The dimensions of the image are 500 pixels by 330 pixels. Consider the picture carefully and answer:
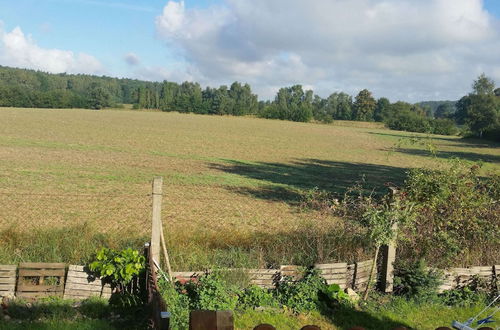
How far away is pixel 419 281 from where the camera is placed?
22.0ft

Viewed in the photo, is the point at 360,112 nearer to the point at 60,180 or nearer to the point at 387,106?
the point at 387,106

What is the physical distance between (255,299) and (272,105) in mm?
124790

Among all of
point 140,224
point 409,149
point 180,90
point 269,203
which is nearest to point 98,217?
point 140,224

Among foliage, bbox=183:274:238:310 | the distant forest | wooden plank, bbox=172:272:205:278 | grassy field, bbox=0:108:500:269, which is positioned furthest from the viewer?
the distant forest

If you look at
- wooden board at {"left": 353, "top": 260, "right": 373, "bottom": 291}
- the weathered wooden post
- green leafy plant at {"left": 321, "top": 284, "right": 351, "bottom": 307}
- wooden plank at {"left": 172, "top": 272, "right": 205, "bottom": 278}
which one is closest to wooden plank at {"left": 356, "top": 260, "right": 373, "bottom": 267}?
wooden board at {"left": 353, "top": 260, "right": 373, "bottom": 291}

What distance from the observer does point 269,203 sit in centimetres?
1609

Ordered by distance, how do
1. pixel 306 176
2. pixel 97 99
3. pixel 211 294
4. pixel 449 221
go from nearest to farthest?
pixel 211 294
pixel 449 221
pixel 306 176
pixel 97 99

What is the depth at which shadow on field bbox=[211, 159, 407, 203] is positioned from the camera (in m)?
18.8

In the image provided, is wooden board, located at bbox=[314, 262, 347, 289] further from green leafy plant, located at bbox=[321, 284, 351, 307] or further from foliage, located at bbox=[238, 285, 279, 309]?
foliage, located at bbox=[238, 285, 279, 309]

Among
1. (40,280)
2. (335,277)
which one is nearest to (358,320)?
(335,277)

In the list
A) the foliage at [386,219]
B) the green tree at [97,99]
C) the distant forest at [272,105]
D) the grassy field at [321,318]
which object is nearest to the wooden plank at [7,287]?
the grassy field at [321,318]

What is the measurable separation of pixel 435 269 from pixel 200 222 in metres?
7.36

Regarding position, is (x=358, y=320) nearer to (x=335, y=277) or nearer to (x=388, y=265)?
(x=335, y=277)

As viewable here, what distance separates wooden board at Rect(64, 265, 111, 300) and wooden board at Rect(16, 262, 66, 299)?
94 mm
